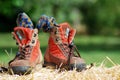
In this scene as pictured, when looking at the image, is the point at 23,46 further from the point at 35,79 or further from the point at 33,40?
the point at 35,79

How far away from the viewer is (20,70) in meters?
5.71

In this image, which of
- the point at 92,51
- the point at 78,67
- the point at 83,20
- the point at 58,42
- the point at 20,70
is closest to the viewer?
the point at 20,70

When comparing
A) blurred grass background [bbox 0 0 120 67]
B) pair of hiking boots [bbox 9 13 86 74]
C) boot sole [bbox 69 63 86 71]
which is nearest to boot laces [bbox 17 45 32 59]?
pair of hiking boots [bbox 9 13 86 74]

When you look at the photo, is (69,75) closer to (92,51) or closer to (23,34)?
(23,34)

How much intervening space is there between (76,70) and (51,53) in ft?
A: 1.35

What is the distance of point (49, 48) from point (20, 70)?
54 cm

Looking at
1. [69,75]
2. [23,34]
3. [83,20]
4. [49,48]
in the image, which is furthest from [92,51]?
[83,20]

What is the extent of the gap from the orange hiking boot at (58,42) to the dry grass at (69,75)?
264 millimetres

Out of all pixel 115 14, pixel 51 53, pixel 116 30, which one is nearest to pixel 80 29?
pixel 116 30

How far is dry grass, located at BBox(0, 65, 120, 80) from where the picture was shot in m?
5.39

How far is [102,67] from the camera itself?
602 cm

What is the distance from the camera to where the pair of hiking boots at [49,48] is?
19.2 feet

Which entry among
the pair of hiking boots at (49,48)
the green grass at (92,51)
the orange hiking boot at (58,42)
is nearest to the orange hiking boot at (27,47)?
the pair of hiking boots at (49,48)

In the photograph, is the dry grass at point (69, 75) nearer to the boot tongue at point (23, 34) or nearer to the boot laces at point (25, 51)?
the boot laces at point (25, 51)
